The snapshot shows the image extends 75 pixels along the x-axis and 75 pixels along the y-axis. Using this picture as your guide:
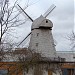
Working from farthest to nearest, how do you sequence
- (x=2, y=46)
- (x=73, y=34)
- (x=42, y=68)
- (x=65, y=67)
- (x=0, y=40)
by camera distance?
(x=65, y=67)
(x=42, y=68)
(x=73, y=34)
(x=2, y=46)
(x=0, y=40)

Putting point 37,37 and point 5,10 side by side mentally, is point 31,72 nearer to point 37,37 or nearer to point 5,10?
point 37,37

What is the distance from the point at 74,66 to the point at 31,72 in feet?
43.6

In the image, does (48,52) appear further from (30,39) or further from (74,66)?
(74,66)

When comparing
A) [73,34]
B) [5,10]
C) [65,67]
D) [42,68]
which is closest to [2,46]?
[5,10]

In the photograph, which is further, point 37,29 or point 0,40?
point 37,29

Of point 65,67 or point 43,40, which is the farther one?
point 65,67

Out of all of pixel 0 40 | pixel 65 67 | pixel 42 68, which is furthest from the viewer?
pixel 65 67

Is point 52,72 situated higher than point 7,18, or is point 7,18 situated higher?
point 7,18

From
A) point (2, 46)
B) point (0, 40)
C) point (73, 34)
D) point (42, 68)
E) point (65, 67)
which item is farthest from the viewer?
point (65, 67)

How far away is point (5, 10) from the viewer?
9633 millimetres

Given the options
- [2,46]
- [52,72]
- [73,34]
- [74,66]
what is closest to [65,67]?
[74,66]

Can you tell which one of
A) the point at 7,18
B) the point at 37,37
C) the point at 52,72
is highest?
the point at 37,37

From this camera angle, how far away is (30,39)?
133 feet

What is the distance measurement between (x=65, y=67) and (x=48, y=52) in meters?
11.8
